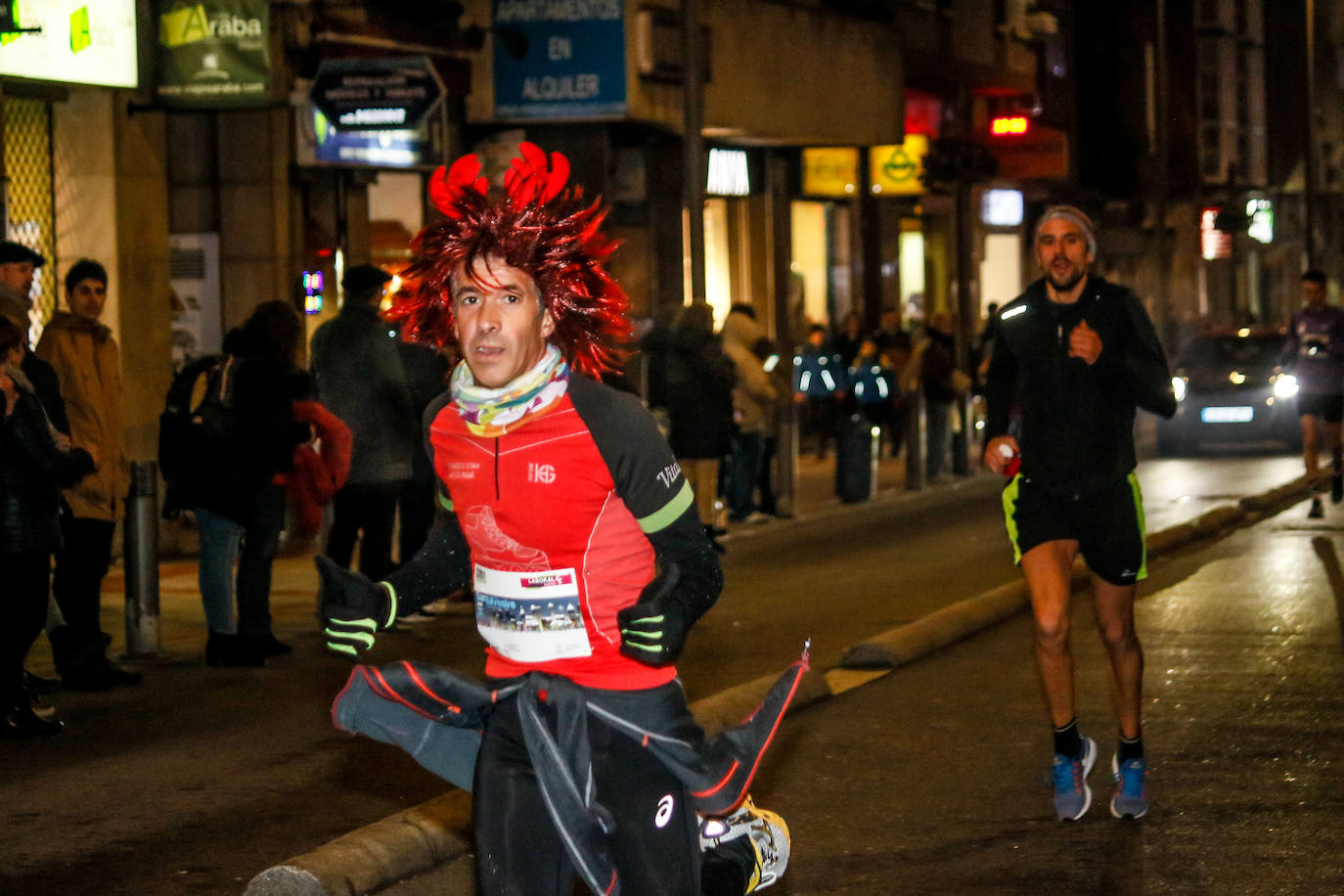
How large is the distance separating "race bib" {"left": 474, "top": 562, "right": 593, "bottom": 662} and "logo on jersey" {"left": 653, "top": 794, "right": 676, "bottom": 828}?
0.32m

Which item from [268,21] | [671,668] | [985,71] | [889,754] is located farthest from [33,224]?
[985,71]

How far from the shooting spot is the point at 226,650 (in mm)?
10438

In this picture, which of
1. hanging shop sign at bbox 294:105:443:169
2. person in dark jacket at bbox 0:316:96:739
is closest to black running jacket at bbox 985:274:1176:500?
person in dark jacket at bbox 0:316:96:739

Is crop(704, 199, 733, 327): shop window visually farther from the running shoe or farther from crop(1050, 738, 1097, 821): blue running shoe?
the running shoe

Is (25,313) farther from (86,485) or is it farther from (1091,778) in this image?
(1091,778)

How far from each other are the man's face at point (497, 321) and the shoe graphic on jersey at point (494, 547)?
0.27m

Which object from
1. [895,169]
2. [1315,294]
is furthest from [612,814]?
→ [895,169]

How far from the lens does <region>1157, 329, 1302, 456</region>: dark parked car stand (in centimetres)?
2647

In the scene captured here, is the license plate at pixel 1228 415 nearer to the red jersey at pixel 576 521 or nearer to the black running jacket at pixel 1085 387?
the black running jacket at pixel 1085 387

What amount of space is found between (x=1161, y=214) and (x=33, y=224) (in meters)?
29.2

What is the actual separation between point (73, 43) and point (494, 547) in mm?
11335

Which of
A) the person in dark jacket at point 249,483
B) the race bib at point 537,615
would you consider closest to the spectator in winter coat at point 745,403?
the person in dark jacket at point 249,483

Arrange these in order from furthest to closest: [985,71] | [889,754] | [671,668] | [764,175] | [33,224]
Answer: [985,71] → [764,175] → [33,224] → [889,754] → [671,668]

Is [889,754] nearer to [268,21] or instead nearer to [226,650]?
[226,650]
